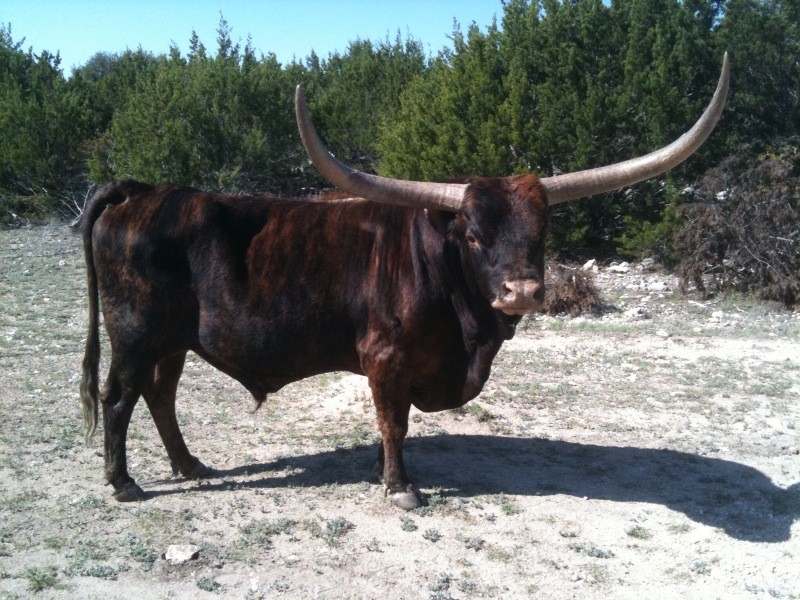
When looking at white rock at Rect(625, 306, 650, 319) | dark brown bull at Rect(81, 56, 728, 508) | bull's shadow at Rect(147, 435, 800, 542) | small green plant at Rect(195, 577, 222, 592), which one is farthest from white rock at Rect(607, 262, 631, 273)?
small green plant at Rect(195, 577, 222, 592)

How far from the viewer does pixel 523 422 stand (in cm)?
680

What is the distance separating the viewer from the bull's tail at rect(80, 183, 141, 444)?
17.1 ft

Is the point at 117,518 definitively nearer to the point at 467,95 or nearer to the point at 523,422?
the point at 523,422

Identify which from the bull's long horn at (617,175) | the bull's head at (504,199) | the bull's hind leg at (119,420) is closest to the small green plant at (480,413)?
the bull's head at (504,199)

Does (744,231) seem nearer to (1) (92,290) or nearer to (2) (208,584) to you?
(1) (92,290)

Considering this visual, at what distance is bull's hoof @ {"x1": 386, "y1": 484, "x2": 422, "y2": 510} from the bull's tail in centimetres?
204

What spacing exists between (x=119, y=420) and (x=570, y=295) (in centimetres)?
718

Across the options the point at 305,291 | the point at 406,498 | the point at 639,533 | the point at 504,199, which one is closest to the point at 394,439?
the point at 406,498

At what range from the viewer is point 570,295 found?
1102 centimetres

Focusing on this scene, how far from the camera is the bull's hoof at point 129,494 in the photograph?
509cm

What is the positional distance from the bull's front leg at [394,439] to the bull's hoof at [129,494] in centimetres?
157

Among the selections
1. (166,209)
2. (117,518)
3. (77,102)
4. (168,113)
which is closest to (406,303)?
(166,209)

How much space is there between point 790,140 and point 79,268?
42.0 ft

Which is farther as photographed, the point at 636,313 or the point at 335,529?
the point at 636,313
